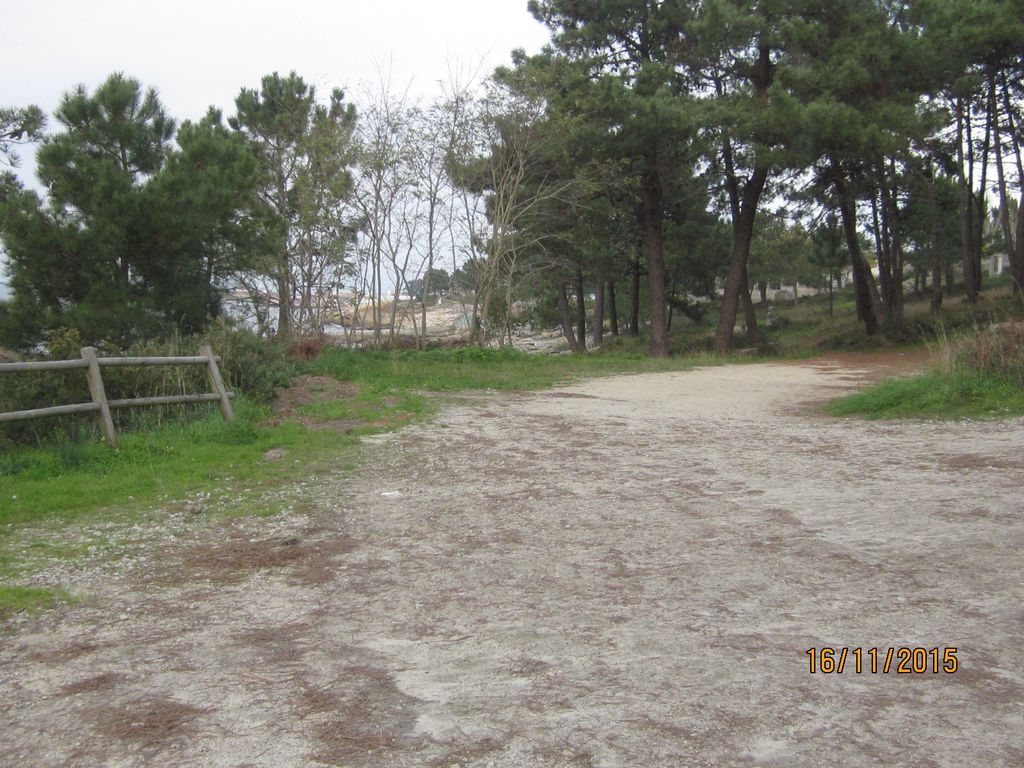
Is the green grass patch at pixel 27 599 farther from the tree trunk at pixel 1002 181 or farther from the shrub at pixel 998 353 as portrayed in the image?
the tree trunk at pixel 1002 181

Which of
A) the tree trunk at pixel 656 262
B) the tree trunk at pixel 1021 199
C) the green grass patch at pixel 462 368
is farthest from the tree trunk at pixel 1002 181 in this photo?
the tree trunk at pixel 656 262

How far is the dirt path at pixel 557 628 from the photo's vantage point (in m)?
3.01

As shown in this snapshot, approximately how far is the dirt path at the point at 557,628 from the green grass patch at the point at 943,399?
2.60 metres

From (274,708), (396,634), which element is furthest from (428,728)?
(396,634)

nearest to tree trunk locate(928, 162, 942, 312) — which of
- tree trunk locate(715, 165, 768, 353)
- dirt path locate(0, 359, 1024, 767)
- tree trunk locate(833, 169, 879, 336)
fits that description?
tree trunk locate(833, 169, 879, 336)

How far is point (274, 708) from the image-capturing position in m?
3.28

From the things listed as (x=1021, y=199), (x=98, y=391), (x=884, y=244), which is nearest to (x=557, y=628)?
(x=98, y=391)

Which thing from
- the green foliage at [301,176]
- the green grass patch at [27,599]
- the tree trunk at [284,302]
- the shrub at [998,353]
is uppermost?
→ the green foliage at [301,176]

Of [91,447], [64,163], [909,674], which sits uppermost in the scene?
[64,163]

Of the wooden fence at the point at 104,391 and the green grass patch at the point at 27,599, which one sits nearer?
the green grass patch at the point at 27,599

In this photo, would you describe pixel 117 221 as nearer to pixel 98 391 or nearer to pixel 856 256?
pixel 98 391

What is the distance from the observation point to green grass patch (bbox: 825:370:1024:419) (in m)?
9.81

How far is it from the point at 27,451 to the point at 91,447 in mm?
585

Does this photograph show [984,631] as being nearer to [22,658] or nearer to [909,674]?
[909,674]
